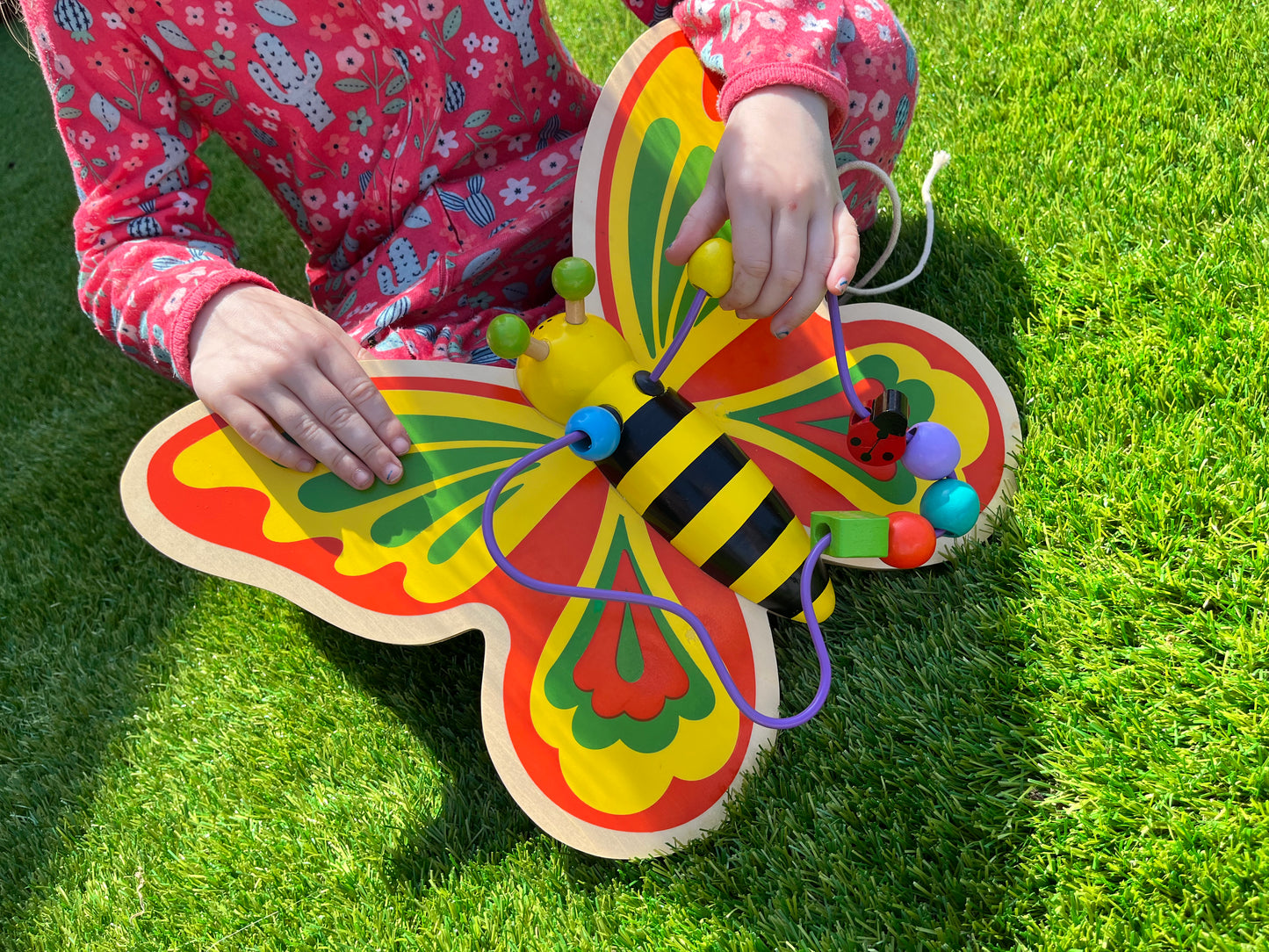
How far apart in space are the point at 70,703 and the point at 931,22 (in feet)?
6.42

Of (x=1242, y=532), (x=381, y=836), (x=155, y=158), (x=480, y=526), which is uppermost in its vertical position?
(x=155, y=158)

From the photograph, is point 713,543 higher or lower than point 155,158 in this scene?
lower

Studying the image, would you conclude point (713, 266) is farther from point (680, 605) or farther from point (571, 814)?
point (571, 814)

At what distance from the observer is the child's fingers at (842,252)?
90cm

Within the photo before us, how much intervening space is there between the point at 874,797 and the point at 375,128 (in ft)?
3.35

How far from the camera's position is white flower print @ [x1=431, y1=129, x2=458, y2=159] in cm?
121

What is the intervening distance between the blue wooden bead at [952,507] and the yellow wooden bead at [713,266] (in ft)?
1.04

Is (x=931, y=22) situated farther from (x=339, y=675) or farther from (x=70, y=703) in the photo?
(x=70, y=703)

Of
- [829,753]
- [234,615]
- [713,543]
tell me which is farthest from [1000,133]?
[234,615]

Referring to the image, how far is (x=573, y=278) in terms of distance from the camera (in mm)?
891

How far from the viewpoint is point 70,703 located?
1269 millimetres

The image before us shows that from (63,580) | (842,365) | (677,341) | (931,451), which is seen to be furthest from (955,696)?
(63,580)

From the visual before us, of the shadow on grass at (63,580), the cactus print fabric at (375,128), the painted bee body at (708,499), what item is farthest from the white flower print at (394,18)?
the shadow on grass at (63,580)

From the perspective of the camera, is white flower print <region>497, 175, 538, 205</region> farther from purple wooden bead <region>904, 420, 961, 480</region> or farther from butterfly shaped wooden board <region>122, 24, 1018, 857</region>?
purple wooden bead <region>904, 420, 961, 480</region>
